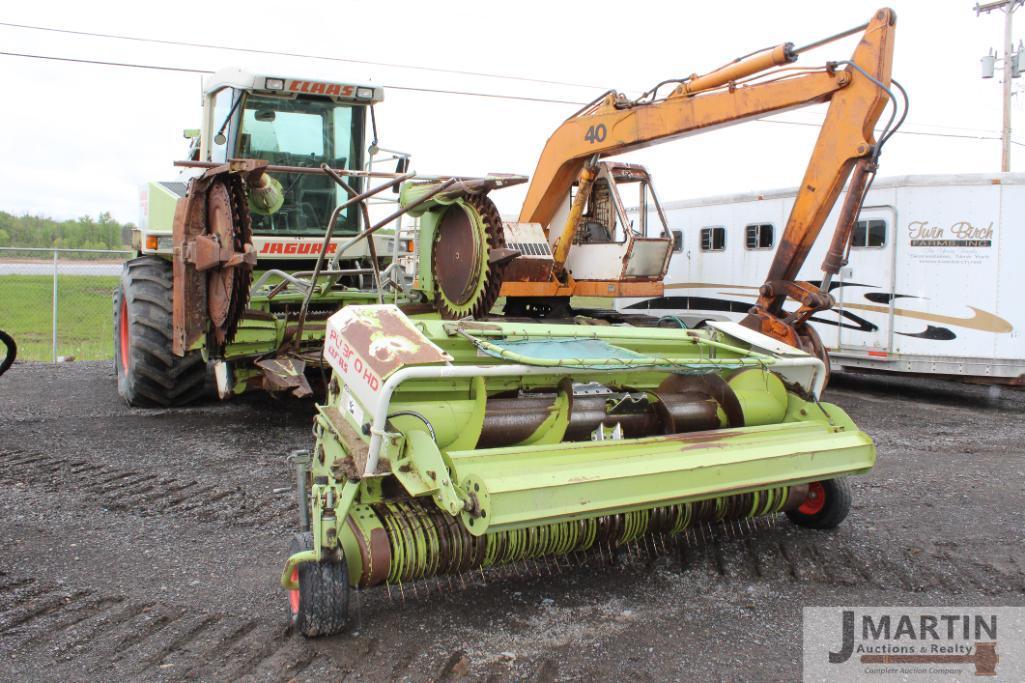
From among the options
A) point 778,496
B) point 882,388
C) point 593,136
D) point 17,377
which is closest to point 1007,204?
point 882,388

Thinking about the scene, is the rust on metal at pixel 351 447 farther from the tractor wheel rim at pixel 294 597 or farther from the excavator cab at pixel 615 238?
the excavator cab at pixel 615 238

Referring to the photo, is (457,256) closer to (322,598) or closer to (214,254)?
(214,254)

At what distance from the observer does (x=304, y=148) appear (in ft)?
24.3

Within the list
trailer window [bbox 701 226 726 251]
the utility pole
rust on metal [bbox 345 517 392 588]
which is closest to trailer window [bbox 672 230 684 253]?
trailer window [bbox 701 226 726 251]

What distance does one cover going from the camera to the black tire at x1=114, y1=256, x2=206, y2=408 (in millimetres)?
6703

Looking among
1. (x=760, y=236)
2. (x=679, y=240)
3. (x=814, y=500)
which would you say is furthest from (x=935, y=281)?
(x=814, y=500)

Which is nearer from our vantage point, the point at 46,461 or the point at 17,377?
the point at 46,461

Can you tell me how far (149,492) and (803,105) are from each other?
610 cm

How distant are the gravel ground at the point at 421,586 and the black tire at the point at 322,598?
69 millimetres

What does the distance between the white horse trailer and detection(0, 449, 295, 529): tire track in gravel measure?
6960 mm

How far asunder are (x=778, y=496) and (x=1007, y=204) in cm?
607

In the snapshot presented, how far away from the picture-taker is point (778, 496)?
4199 mm

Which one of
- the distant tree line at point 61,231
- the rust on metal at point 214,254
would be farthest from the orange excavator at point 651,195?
the distant tree line at point 61,231

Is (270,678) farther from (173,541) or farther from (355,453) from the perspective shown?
(173,541)
